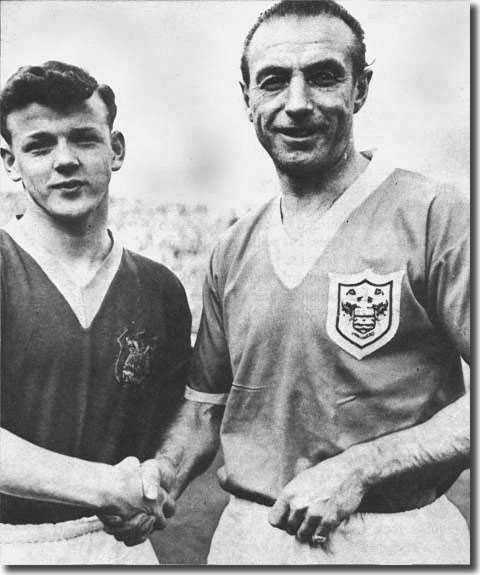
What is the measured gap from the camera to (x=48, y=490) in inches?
111

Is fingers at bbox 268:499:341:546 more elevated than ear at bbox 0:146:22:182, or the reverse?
ear at bbox 0:146:22:182

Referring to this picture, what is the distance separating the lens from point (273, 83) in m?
2.77

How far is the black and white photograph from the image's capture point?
8.87 feet

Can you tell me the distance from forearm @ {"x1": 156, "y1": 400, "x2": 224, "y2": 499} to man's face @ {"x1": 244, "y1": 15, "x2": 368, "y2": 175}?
94 cm

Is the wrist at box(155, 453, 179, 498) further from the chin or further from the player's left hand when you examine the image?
the chin

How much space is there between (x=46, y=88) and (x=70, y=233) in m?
0.52

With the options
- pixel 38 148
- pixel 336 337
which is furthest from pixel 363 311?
pixel 38 148

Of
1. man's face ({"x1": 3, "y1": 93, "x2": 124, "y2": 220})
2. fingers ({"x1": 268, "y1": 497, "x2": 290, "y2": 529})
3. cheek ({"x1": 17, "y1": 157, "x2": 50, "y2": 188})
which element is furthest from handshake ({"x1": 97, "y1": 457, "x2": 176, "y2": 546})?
cheek ({"x1": 17, "y1": 157, "x2": 50, "y2": 188})

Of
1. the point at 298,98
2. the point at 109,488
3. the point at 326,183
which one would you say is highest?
the point at 298,98

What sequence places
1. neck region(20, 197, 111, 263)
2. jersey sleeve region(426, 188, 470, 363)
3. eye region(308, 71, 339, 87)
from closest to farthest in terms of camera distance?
1. jersey sleeve region(426, 188, 470, 363)
2. eye region(308, 71, 339, 87)
3. neck region(20, 197, 111, 263)

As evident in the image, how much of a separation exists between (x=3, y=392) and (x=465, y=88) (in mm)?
1975

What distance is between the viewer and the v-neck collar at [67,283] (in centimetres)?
293

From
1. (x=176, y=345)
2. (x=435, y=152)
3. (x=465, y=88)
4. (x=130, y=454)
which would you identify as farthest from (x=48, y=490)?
(x=465, y=88)

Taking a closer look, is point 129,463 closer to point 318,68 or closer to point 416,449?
point 416,449
